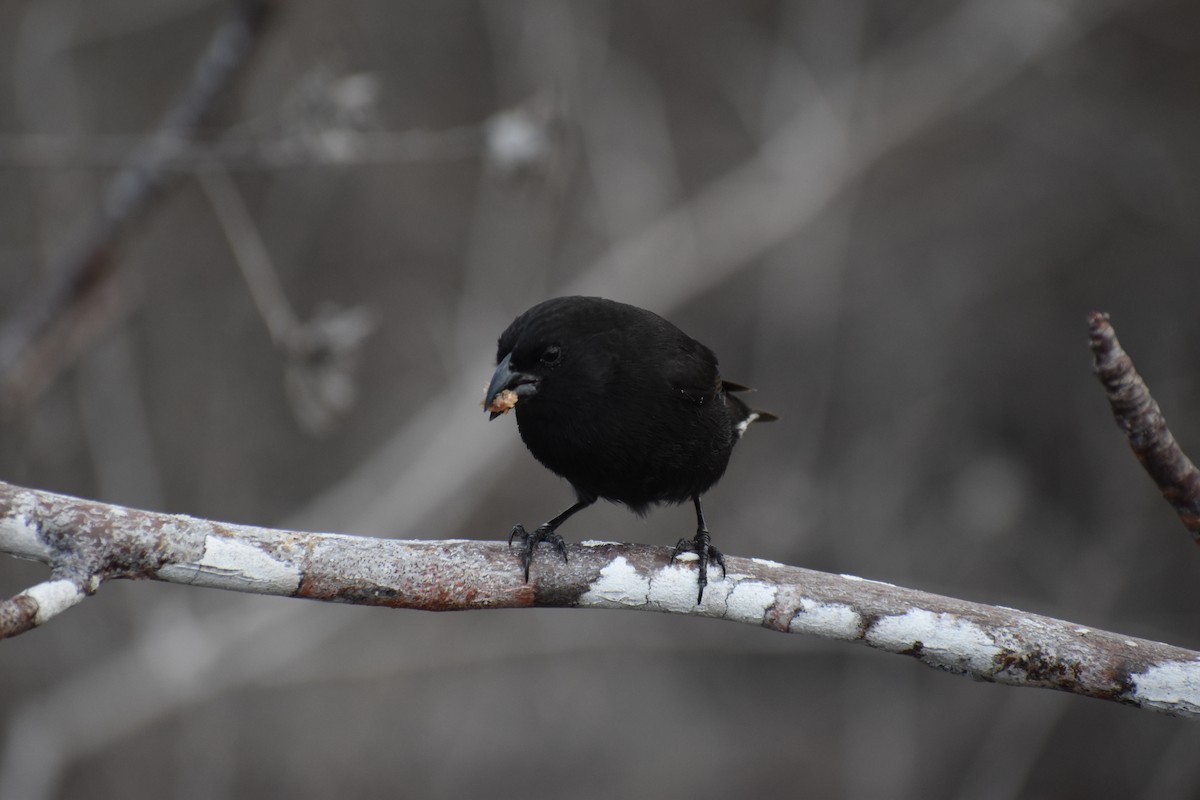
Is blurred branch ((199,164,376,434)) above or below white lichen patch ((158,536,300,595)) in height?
above

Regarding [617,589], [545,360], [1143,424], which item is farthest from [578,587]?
[1143,424]

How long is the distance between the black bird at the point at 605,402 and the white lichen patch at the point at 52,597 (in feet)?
3.97

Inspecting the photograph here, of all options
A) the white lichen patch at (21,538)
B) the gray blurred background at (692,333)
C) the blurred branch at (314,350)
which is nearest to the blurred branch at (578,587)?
the white lichen patch at (21,538)

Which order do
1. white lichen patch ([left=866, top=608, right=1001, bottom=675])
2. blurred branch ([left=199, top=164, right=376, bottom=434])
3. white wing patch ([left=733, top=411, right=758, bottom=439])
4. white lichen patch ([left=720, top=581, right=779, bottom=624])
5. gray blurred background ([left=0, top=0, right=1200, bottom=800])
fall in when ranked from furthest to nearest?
gray blurred background ([left=0, top=0, right=1200, bottom=800]) → white wing patch ([left=733, top=411, right=758, bottom=439]) → blurred branch ([left=199, top=164, right=376, bottom=434]) → white lichen patch ([left=720, top=581, right=779, bottom=624]) → white lichen patch ([left=866, top=608, right=1001, bottom=675])

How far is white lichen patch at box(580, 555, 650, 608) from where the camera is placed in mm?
2609

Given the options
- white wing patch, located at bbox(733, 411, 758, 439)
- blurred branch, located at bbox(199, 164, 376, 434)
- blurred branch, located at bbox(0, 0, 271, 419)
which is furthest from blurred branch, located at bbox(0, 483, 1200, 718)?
blurred branch, located at bbox(0, 0, 271, 419)

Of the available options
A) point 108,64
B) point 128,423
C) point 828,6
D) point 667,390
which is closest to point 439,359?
point 128,423

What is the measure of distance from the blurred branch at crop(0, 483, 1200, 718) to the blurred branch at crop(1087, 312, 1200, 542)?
364 mm

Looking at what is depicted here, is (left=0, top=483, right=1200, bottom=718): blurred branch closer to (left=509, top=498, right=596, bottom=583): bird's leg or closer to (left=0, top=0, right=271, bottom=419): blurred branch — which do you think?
(left=509, top=498, right=596, bottom=583): bird's leg

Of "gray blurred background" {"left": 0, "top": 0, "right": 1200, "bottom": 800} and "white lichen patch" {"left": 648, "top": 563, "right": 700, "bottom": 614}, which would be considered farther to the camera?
"gray blurred background" {"left": 0, "top": 0, "right": 1200, "bottom": 800}

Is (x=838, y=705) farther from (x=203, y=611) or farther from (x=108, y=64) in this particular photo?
(x=108, y=64)

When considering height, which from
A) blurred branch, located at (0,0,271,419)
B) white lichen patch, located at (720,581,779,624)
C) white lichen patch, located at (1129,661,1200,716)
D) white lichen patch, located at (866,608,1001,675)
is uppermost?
blurred branch, located at (0,0,271,419)

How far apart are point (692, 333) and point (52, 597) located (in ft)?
21.3

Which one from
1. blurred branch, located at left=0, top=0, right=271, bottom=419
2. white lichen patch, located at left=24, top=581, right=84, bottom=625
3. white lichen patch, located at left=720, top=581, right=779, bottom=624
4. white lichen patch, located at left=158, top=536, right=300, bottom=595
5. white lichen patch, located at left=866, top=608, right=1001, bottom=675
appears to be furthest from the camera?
blurred branch, located at left=0, top=0, right=271, bottom=419
